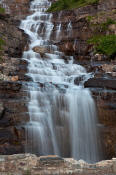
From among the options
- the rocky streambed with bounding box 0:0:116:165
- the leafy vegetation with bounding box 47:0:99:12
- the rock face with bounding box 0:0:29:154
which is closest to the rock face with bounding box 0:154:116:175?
the rocky streambed with bounding box 0:0:116:165

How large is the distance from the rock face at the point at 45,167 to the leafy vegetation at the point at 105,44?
13.7m

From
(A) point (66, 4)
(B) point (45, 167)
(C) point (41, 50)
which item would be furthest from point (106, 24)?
(B) point (45, 167)

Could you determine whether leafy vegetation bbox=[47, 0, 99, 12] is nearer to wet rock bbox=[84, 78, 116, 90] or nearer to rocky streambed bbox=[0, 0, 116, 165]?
rocky streambed bbox=[0, 0, 116, 165]

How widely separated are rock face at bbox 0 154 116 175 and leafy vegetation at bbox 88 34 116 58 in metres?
13.7

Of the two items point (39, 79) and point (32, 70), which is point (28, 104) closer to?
point (39, 79)

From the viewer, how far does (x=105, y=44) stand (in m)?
18.4

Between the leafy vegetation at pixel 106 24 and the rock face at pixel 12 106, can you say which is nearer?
the rock face at pixel 12 106

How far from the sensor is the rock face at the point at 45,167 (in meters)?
4.71

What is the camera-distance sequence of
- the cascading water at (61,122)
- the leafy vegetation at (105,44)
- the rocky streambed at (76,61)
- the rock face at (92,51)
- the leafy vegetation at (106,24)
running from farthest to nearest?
the leafy vegetation at (106,24), the leafy vegetation at (105,44), the rock face at (92,51), the cascading water at (61,122), the rocky streambed at (76,61)

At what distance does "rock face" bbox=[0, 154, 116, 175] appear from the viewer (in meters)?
4.71

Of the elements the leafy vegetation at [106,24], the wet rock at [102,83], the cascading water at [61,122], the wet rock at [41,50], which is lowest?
the cascading water at [61,122]

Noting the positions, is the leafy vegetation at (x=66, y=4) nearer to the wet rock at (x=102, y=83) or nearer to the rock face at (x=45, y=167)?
the wet rock at (x=102, y=83)

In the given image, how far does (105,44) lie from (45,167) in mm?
15340

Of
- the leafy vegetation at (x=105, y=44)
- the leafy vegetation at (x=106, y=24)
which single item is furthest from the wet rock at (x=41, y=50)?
the leafy vegetation at (x=106, y=24)
